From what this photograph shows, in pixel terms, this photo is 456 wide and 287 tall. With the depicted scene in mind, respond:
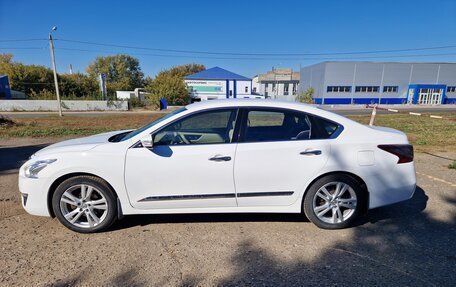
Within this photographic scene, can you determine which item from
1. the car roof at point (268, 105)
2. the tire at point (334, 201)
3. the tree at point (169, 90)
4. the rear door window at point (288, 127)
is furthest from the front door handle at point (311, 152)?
the tree at point (169, 90)

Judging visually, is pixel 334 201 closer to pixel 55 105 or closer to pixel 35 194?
pixel 35 194

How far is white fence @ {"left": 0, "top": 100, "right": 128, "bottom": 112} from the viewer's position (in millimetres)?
32000

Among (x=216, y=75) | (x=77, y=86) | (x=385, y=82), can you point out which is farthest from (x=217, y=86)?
(x=385, y=82)

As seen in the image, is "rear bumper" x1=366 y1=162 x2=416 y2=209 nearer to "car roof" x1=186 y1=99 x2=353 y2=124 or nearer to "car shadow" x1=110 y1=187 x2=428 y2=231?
"car shadow" x1=110 y1=187 x2=428 y2=231

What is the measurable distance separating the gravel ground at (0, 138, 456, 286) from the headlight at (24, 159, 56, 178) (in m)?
0.72

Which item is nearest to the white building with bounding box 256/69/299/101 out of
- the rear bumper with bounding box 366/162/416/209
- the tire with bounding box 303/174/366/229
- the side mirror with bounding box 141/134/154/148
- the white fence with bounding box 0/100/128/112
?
the white fence with bounding box 0/100/128/112

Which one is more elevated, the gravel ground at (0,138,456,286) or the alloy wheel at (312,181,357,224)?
the alloy wheel at (312,181,357,224)

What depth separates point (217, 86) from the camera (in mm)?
46562

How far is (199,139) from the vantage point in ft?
10.6

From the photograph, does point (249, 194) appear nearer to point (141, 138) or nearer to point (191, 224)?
point (191, 224)

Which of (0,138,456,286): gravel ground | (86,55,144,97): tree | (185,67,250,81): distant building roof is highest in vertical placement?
(86,55,144,97): tree

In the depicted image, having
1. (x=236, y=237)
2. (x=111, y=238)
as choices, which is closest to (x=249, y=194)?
(x=236, y=237)

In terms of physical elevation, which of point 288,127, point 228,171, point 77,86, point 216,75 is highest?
point 216,75

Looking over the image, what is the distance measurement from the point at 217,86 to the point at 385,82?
31.3m
